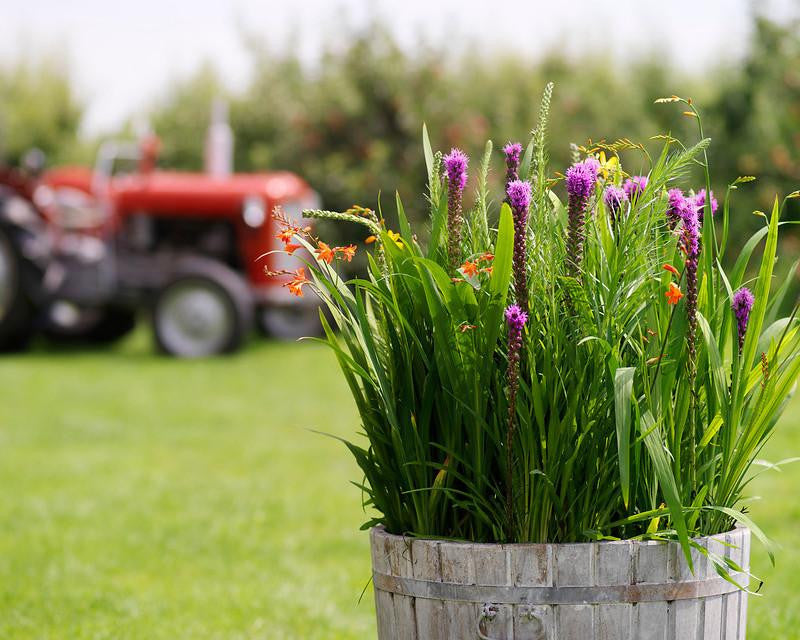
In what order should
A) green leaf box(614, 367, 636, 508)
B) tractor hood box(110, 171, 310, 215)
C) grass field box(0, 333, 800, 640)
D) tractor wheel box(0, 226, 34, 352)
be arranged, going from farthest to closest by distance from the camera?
tractor hood box(110, 171, 310, 215) < tractor wheel box(0, 226, 34, 352) < grass field box(0, 333, 800, 640) < green leaf box(614, 367, 636, 508)

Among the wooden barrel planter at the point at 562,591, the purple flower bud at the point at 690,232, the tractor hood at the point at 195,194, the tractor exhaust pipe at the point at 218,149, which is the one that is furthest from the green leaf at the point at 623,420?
the tractor exhaust pipe at the point at 218,149

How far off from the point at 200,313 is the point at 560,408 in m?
8.19

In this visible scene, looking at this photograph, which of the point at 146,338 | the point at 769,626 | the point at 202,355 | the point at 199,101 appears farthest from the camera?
the point at 199,101

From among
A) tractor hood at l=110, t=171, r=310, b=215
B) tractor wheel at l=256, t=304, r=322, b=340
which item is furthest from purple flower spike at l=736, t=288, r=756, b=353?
tractor wheel at l=256, t=304, r=322, b=340

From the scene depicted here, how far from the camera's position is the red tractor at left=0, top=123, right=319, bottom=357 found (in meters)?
9.69

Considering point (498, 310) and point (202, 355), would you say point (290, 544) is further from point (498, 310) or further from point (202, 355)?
point (202, 355)

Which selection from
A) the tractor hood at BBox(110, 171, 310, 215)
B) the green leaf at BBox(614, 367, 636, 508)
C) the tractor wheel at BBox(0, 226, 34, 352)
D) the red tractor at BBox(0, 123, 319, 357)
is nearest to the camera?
the green leaf at BBox(614, 367, 636, 508)

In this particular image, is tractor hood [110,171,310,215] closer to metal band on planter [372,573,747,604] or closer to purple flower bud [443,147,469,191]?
purple flower bud [443,147,469,191]

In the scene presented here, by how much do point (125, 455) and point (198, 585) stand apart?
7.97 feet

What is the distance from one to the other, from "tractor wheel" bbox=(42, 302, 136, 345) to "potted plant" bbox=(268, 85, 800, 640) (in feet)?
29.4

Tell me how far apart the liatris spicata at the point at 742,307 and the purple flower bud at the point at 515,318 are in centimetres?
42

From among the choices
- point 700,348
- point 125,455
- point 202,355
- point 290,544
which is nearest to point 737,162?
point 202,355

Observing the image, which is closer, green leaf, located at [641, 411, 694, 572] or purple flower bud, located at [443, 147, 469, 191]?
green leaf, located at [641, 411, 694, 572]

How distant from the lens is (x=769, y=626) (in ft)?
9.32
